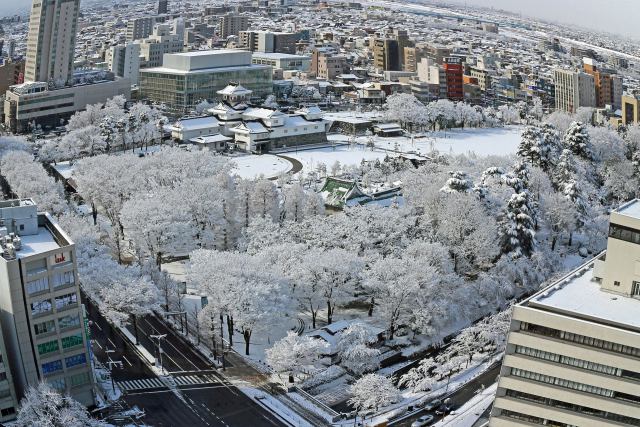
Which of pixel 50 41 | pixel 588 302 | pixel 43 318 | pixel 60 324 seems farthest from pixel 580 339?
pixel 50 41

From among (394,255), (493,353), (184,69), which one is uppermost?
(184,69)

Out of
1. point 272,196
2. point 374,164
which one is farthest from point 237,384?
point 374,164

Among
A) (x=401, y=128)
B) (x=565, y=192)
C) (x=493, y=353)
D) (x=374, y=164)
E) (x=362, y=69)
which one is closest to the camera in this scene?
(x=493, y=353)

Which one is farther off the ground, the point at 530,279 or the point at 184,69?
the point at 184,69

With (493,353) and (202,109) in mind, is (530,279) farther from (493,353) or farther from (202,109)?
(202,109)

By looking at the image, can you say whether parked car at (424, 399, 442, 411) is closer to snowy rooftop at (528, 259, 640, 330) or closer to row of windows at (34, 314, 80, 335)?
snowy rooftop at (528, 259, 640, 330)

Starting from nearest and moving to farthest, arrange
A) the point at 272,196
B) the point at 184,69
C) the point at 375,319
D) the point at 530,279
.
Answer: the point at 375,319
the point at 530,279
the point at 272,196
the point at 184,69

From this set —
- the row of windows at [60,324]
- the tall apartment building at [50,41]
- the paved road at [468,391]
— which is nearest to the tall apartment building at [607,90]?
the tall apartment building at [50,41]

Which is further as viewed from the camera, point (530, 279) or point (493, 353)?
point (530, 279)
